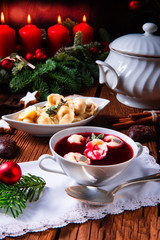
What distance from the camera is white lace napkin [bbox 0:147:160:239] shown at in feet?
2.41

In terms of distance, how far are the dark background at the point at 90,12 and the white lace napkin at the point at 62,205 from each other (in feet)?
5.18

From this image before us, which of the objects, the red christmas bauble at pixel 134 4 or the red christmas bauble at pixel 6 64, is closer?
the red christmas bauble at pixel 6 64

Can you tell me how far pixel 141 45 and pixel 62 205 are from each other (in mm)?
849

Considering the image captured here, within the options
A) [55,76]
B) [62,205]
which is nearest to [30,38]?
[55,76]

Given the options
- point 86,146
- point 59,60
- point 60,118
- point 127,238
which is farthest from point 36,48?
point 127,238

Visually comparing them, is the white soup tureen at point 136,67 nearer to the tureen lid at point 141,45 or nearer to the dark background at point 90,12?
the tureen lid at point 141,45

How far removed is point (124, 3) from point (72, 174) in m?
1.82

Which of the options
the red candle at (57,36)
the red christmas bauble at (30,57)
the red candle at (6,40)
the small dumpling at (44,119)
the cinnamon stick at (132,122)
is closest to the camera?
the small dumpling at (44,119)

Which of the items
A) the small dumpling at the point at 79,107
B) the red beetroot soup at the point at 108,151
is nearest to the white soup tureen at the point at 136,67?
the small dumpling at the point at 79,107

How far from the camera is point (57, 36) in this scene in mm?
1891

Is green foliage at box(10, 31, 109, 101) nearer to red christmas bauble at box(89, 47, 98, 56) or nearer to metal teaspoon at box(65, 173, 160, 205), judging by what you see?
red christmas bauble at box(89, 47, 98, 56)

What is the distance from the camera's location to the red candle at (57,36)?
6.19 feet

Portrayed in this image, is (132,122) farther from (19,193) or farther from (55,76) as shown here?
(19,193)

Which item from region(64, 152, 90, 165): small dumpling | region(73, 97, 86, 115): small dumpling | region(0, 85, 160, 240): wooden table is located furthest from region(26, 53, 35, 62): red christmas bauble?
region(0, 85, 160, 240): wooden table
